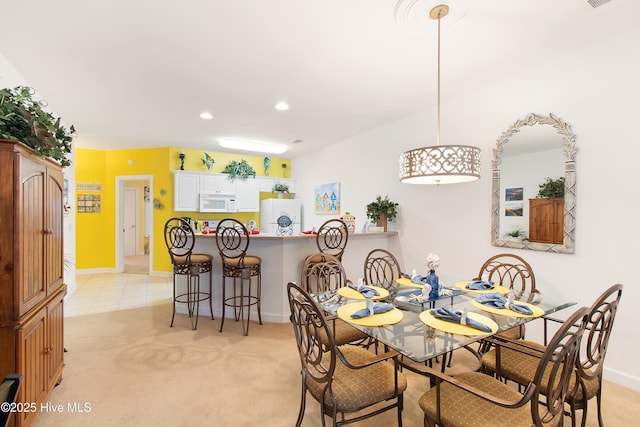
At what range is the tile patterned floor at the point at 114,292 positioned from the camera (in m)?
4.15

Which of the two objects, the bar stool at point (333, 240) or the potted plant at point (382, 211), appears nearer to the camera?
the bar stool at point (333, 240)

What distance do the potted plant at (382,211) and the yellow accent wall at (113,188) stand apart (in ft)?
12.1

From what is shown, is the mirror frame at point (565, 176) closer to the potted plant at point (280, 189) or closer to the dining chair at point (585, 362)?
the dining chair at point (585, 362)

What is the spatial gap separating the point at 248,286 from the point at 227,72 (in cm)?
245

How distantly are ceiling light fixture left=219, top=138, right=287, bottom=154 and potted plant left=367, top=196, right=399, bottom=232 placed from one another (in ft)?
7.94

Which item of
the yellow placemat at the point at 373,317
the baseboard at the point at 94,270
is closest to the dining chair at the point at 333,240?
the yellow placemat at the point at 373,317

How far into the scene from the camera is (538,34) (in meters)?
2.26

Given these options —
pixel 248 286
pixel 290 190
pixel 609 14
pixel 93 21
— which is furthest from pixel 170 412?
pixel 290 190

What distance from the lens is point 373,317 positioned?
1779mm

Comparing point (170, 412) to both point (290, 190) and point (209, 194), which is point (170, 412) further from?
point (290, 190)

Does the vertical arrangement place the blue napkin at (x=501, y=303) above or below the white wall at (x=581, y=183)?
below

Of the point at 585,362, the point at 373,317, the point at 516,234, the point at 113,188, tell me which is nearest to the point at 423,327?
the point at 373,317

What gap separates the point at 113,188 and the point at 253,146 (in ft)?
10.3

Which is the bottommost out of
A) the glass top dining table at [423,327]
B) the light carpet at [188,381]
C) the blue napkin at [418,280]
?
the light carpet at [188,381]
